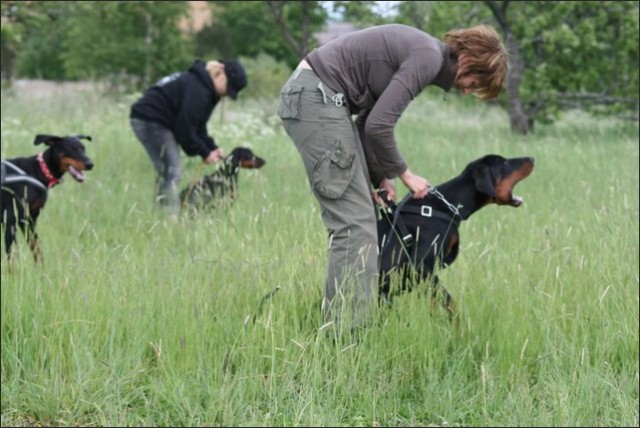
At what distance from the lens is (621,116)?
54.3ft

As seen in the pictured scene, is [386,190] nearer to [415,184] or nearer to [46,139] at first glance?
[415,184]

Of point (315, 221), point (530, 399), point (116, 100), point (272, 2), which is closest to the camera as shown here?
point (530, 399)

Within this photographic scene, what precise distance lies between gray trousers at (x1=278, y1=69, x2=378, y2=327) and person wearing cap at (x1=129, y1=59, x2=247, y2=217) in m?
3.21

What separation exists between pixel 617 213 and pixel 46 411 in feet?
13.2

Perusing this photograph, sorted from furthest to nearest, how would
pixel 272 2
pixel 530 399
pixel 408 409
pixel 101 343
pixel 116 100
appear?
pixel 116 100 < pixel 272 2 < pixel 101 343 < pixel 408 409 < pixel 530 399

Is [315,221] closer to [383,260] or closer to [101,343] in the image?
[383,260]

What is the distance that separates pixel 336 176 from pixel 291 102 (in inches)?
16.6

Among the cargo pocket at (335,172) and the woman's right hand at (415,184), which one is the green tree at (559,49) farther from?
the cargo pocket at (335,172)

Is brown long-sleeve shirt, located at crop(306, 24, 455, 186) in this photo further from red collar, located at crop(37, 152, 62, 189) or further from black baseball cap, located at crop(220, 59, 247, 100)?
black baseball cap, located at crop(220, 59, 247, 100)

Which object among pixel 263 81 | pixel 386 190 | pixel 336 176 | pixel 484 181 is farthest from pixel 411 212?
pixel 263 81

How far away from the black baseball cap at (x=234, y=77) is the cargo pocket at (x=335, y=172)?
11.2 feet

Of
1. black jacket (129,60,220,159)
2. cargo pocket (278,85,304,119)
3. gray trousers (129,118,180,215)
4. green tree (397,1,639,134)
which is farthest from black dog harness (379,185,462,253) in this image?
green tree (397,1,639,134)

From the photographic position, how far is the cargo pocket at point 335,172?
164 inches

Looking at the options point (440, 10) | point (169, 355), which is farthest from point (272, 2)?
point (169, 355)
